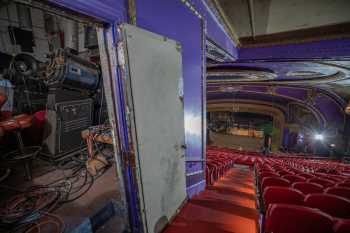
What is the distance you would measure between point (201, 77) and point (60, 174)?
2853 mm

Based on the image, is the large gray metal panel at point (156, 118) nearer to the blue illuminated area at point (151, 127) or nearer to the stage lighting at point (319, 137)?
the blue illuminated area at point (151, 127)

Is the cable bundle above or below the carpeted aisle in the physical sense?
above

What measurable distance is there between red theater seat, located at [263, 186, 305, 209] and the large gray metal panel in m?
0.92

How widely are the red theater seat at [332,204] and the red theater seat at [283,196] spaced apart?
9 cm

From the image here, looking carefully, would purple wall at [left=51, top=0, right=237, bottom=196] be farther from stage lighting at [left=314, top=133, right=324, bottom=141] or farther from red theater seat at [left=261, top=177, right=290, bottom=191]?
stage lighting at [left=314, top=133, right=324, bottom=141]

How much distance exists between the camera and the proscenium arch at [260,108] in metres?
14.1

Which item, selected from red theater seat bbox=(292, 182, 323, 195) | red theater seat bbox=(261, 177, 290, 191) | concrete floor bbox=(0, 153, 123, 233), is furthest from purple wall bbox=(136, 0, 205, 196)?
red theater seat bbox=(292, 182, 323, 195)

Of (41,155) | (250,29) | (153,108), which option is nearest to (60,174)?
(41,155)

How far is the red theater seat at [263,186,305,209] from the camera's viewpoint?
158 centimetres

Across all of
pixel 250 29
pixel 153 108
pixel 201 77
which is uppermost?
pixel 250 29

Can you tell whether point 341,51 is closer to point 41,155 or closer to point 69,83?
point 69,83

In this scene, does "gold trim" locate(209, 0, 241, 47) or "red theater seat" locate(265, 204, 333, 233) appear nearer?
"red theater seat" locate(265, 204, 333, 233)

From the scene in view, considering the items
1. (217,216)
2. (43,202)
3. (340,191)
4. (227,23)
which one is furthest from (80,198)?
(227,23)

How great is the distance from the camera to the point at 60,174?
304cm
